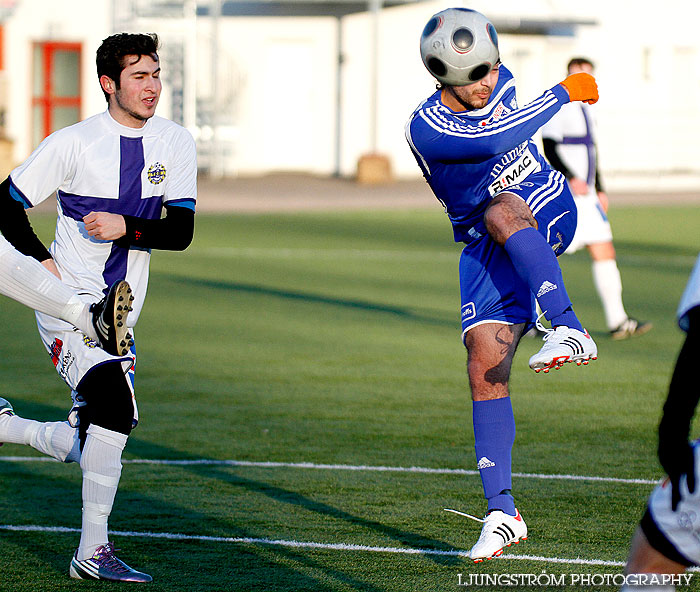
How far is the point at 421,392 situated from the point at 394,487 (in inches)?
103

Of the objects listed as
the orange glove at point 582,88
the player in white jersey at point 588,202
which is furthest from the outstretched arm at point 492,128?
the player in white jersey at point 588,202

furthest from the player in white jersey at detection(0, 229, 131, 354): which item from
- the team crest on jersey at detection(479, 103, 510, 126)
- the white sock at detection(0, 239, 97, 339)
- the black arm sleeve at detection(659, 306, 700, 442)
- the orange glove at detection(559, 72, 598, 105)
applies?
the black arm sleeve at detection(659, 306, 700, 442)

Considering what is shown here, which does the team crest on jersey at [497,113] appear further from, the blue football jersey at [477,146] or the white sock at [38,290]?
the white sock at [38,290]

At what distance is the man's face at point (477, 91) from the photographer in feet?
18.1

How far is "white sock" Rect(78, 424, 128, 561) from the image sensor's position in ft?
17.1

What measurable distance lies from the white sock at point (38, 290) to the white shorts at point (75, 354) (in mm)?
233

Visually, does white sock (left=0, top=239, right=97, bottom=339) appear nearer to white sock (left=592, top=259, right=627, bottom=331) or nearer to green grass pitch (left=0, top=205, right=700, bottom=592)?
green grass pitch (left=0, top=205, right=700, bottom=592)

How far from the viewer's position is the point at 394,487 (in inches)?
263

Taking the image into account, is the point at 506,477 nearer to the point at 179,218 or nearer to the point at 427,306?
the point at 179,218

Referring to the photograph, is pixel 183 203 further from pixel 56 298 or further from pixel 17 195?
pixel 56 298

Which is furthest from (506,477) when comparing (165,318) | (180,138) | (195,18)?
(195,18)

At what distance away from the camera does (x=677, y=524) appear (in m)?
3.35

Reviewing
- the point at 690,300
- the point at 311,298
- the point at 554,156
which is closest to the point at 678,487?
the point at 690,300

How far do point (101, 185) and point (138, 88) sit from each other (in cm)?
44
